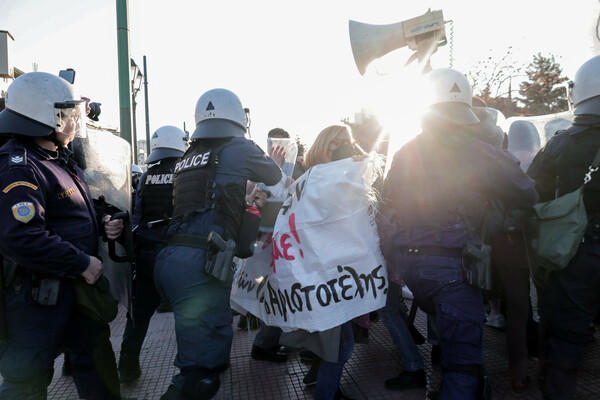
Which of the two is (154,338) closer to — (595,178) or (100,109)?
(100,109)

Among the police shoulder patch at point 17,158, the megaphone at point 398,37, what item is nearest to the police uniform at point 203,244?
the police shoulder patch at point 17,158

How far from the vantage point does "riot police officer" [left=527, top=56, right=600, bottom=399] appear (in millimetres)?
2334

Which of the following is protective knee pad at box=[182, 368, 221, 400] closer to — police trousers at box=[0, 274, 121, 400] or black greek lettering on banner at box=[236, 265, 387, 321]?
A: black greek lettering on banner at box=[236, 265, 387, 321]

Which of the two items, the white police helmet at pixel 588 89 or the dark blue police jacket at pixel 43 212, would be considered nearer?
the dark blue police jacket at pixel 43 212

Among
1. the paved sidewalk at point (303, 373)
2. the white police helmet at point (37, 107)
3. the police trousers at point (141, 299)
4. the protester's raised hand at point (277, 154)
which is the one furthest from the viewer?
the protester's raised hand at point (277, 154)

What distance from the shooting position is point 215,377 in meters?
2.31

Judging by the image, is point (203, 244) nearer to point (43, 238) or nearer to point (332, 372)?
point (43, 238)

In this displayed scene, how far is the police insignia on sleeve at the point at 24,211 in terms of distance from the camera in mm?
1911

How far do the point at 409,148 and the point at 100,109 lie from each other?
7.47 ft

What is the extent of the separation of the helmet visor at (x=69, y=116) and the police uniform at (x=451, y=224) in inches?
76.6

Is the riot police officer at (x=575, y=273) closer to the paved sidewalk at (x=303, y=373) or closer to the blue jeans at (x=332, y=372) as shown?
the paved sidewalk at (x=303, y=373)

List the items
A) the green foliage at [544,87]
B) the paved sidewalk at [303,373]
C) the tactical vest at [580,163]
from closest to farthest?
the tactical vest at [580,163] < the paved sidewalk at [303,373] < the green foliage at [544,87]

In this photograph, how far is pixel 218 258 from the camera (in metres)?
2.29

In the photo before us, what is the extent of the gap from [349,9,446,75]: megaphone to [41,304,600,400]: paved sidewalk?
142 inches
